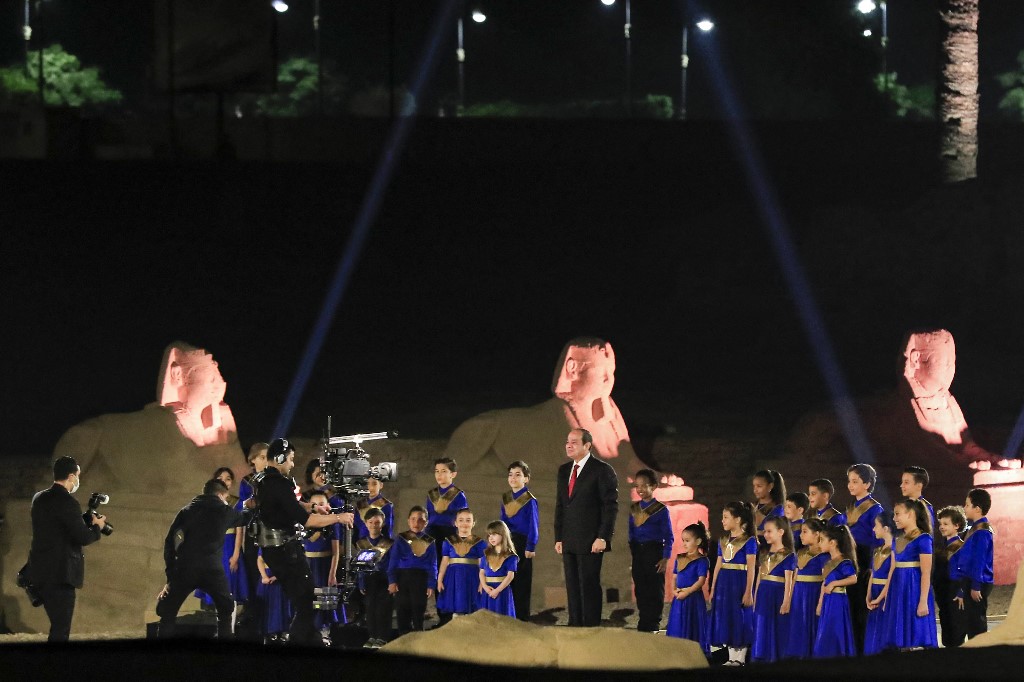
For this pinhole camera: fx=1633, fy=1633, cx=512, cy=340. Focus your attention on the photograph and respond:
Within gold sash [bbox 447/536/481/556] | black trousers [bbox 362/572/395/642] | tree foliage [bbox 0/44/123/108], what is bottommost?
black trousers [bbox 362/572/395/642]

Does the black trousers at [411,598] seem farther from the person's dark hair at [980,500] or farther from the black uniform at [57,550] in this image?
the person's dark hair at [980,500]

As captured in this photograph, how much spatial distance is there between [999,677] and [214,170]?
19.0 metres

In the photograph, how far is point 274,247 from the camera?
73.9 feet

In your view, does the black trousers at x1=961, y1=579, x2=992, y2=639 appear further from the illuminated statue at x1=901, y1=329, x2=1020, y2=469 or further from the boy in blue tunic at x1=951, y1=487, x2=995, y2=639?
the illuminated statue at x1=901, y1=329, x2=1020, y2=469

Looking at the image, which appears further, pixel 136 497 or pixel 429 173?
pixel 429 173

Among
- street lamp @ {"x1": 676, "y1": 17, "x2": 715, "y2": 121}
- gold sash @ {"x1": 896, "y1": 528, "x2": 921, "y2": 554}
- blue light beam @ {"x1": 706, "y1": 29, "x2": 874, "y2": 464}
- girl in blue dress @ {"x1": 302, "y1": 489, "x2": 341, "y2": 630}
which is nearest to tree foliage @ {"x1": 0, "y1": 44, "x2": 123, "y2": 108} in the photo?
street lamp @ {"x1": 676, "y1": 17, "x2": 715, "y2": 121}

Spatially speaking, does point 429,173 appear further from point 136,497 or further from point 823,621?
point 823,621

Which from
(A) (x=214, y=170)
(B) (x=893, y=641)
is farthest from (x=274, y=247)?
(B) (x=893, y=641)

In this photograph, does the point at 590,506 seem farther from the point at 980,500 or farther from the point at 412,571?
the point at 980,500

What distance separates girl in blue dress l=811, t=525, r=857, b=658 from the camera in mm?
9812

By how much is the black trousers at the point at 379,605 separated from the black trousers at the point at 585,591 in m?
1.31

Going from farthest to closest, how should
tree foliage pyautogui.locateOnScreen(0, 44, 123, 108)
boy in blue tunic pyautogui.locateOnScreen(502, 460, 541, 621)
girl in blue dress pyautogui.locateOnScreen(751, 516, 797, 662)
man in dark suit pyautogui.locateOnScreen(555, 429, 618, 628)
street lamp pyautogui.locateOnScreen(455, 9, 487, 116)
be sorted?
street lamp pyautogui.locateOnScreen(455, 9, 487, 116)
tree foliage pyautogui.locateOnScreen(0, 44, 123, 108)
boy in blue tunic pyautogui.locateOnScreen(502, 460, 541, 621)
man in dark suit pyautogui.locateOnScreen(555, 429, 618, 628)
girl in blue dress pyautogui.locateOnScreen(751, 516, 797, 662)

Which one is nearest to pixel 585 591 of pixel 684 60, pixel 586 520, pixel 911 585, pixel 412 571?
pixel 586 520

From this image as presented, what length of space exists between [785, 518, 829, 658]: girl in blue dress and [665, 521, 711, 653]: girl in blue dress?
2.75 ft
